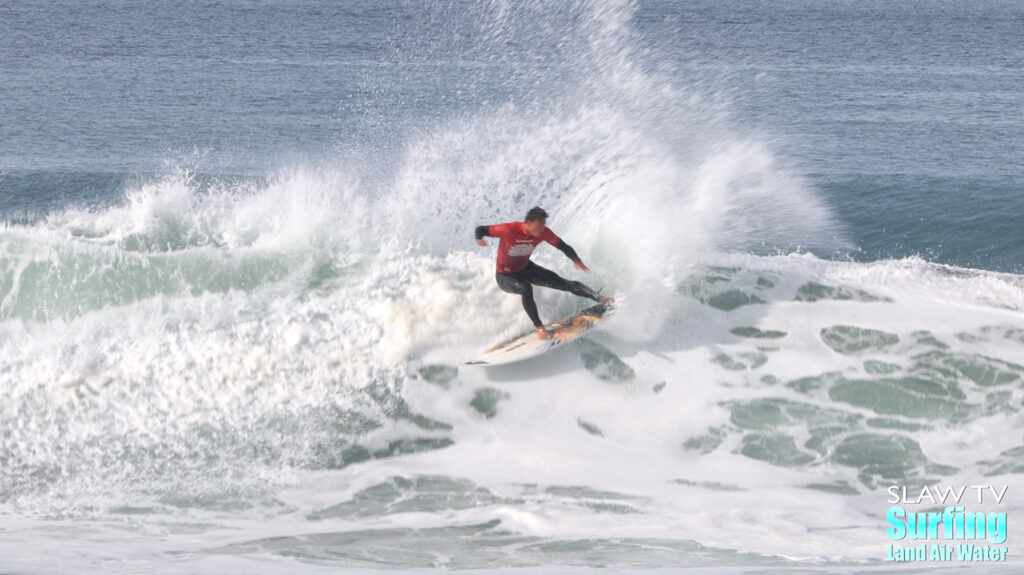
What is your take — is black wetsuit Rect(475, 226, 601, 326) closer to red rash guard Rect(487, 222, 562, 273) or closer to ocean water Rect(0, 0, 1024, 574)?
red rash guard Rect(487, 222, 562, 273)

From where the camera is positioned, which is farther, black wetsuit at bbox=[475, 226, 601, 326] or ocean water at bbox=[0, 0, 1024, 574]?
black wetsuit at bbox=[475, 226, 601, 326]

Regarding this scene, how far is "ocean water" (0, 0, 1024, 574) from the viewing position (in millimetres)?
8422

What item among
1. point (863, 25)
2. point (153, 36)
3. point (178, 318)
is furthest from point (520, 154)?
point (863, 25)

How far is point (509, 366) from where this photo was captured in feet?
33.4

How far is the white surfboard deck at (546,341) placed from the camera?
32.7ft

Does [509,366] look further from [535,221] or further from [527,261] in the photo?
[535,221]

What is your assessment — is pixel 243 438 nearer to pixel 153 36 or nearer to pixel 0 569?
pixel 0 569

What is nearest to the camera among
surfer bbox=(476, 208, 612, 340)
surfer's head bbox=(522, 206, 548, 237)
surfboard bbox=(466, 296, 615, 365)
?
surfer's head bbox=(522, 206, 548, 237)

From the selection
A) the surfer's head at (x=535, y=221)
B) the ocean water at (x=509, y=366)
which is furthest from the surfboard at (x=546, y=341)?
the surfer's head at (x=535, y=221)

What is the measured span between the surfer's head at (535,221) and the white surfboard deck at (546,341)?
1.18 metres

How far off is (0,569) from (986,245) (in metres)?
14.2

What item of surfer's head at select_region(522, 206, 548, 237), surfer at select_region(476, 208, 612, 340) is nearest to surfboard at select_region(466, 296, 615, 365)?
surfer at select_region(476, 208, 612, 340)

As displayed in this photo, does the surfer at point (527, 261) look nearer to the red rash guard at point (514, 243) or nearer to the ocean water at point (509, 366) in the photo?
the red rash guard at point (514, 243)

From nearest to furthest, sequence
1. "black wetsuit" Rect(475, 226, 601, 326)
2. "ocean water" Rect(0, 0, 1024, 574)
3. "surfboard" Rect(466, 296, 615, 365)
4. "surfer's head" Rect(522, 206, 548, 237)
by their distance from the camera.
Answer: "ocean water" Rect(0, 0, 1024, 574), "surfer's head" Rect(522, 206, 548, 237), "black wetsuit" Rect(475, 226, 601, 326), "surfboard" Rect(466, 296, 615, 365)
